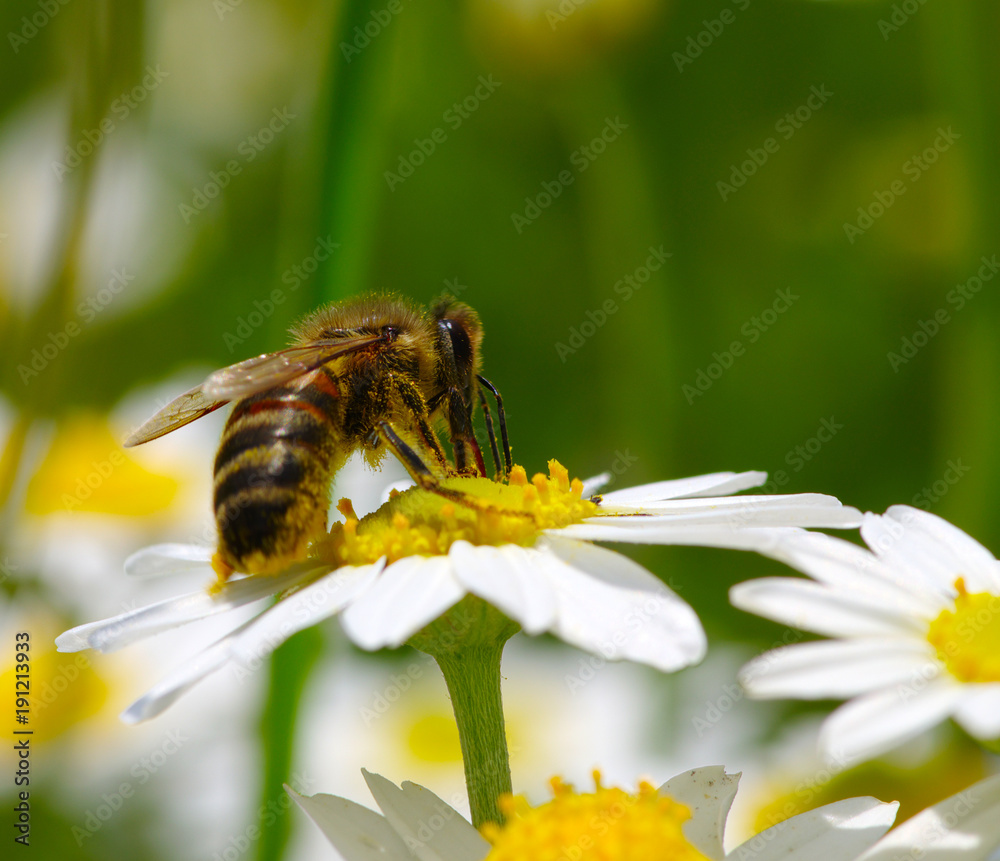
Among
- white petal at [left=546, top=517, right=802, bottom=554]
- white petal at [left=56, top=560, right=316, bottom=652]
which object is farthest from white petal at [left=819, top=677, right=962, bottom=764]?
white petal at [left=56, top=560, right=316, bottom=652]

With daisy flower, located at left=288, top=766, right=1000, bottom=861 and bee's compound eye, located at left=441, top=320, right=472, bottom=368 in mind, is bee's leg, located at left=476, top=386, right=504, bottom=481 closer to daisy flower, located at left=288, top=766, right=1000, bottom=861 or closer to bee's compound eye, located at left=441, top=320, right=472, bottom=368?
bee's compound eye, located at left=441, top=320, right=472, bottom=368

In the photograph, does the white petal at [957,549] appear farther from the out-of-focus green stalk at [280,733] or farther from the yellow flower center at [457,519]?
the out-of-focus green stalk at [280,733]

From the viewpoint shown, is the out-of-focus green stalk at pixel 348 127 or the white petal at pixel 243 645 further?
the out-of-focus green stalk at pixel 348 127

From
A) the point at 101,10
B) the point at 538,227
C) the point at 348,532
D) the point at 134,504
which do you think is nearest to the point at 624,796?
the point at 348,532

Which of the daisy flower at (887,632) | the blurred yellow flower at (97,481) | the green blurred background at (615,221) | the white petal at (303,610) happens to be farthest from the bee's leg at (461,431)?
the blurred yellow flower at (97,481)

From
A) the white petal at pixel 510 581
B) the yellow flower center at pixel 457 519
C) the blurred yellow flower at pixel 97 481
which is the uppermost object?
the blurred yellow flower at pixel 97 481

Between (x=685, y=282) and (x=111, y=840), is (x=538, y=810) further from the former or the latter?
(x=685, y=282)
